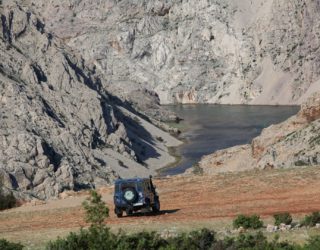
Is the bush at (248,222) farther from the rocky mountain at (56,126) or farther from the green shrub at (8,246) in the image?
the rocky mountain at (56,126)

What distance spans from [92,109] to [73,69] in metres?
11.3

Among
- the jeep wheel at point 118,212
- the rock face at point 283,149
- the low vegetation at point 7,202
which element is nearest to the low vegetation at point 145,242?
the jeep wheel at point 118,212

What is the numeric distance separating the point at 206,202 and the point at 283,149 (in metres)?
20.3

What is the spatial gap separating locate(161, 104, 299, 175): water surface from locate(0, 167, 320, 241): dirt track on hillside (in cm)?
4213

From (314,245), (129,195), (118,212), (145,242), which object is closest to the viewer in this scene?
(314,245)

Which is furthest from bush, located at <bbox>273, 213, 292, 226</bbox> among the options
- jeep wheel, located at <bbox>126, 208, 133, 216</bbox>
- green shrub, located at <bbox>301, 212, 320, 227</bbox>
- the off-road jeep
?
jeep wheel, located at <bbox>126, 208, 133, 216</bbox>

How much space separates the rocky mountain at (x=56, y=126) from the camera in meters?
72.2

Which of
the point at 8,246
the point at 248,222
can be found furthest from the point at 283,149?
the point at 8,246

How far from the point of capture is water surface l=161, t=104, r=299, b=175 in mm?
105688

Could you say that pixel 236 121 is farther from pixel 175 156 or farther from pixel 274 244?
pixel 274 244

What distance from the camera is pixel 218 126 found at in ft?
460

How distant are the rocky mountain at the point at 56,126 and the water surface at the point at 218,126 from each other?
3.52 metres

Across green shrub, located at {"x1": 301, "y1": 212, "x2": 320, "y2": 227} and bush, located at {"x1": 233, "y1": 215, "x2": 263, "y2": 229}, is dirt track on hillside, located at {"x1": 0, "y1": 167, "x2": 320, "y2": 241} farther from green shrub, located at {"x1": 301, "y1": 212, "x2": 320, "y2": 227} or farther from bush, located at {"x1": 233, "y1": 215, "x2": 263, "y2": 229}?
green shrub, located at {"x1": 301, "y1": 212, "x2": 320, "y2": 227}

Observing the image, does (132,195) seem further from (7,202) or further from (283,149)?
(283,149)
